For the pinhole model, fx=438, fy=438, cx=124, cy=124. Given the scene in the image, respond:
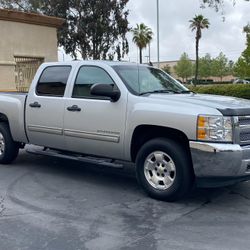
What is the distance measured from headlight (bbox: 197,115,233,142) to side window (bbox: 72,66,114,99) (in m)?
1.82

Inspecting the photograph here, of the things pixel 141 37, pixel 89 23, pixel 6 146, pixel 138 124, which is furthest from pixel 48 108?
pixel 141 37

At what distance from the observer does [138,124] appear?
238 inches

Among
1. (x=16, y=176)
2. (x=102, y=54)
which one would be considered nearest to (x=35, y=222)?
(x=16, y=176)

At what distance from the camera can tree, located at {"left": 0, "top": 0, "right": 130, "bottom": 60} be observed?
113 ft

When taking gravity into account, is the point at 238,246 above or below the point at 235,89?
below

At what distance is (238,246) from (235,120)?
68.0 inches

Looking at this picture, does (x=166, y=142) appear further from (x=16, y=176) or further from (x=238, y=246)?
(x=16, y=176)

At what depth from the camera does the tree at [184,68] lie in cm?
9600

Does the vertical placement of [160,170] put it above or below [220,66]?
below

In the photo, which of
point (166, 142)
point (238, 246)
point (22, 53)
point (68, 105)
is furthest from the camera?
point (22, 53)

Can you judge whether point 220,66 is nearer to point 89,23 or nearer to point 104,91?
point 89,23

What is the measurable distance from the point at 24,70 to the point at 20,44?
43.7 inches

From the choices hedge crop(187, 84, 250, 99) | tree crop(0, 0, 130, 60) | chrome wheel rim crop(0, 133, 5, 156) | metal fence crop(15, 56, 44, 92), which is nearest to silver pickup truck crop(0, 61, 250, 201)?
chrome wheel rim crop(0, 133, 5, 156)

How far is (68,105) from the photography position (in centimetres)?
696
